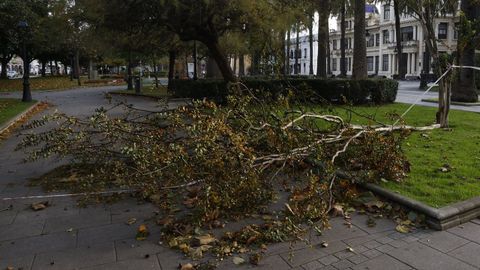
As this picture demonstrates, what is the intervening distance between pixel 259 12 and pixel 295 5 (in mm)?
2303

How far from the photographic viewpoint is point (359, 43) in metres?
19.3

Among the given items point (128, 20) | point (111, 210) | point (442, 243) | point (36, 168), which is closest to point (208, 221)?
point (111, 210)

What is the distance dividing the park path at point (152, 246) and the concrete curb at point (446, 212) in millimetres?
88

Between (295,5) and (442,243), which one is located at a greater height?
(295,5)

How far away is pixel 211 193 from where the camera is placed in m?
4.47

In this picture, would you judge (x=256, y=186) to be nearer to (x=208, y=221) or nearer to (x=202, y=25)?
(x=208, y=221)

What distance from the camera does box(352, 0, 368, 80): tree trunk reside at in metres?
18.9

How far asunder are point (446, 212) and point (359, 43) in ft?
50.9

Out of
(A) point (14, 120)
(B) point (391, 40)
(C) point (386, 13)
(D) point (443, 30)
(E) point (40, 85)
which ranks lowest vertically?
(A) point (14, 120)

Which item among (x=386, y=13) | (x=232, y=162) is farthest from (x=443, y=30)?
(x=232, y=162)

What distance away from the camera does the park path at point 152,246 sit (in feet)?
12.9

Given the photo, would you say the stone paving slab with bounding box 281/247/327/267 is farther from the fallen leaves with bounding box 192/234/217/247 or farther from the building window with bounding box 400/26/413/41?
the building window with bounding box 400/26/413/41

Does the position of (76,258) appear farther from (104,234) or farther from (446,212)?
(446,212)

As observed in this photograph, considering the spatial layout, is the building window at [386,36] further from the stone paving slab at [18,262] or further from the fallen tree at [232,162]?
the stone paving slab at [18,262]
